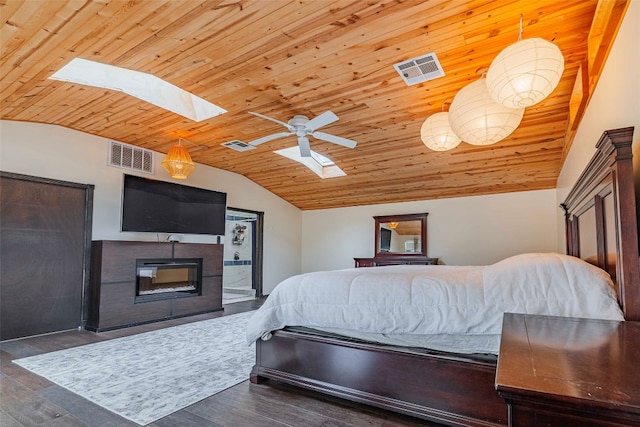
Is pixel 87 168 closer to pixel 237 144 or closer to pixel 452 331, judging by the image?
pixel 237 144

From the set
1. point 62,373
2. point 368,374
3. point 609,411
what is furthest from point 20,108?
point 609,411

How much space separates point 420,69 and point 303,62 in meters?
1.07

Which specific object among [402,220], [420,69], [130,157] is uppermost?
[420,69]

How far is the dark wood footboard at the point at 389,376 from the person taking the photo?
6.15 feet

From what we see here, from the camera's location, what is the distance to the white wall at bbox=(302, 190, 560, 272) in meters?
5.59

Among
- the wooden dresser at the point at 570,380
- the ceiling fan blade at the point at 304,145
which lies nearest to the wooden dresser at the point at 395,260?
the ceiling fan blade at the point at 304,145

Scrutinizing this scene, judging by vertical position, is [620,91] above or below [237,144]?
below

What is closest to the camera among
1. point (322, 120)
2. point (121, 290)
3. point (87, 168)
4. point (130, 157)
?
point (322, 120)

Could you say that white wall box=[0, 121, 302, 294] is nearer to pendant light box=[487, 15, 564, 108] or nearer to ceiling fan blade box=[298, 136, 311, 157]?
ceiling fan blade box=[298, 136, 311, 157]

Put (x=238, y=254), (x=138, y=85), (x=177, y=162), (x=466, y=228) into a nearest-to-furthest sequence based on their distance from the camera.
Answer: (x=138, y=85) → (x=177, y=162) → (x=466, y=228) → (x=238, y=254)

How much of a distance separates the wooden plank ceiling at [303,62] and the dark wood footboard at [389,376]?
221 cm

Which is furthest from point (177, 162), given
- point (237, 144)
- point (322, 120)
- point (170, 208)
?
point (322, 120)

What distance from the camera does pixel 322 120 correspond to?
337 centimetres

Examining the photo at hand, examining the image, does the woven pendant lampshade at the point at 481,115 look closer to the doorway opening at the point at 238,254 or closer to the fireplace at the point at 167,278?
the fireplace at the point at 167,278
